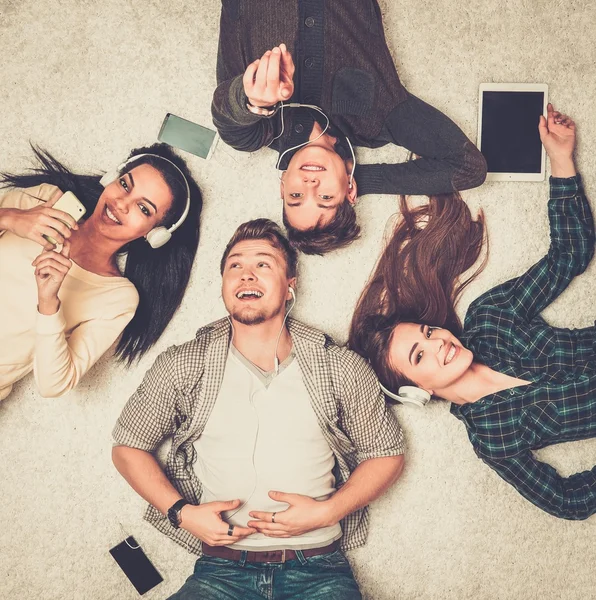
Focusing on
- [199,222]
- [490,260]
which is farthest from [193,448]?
[490,260]

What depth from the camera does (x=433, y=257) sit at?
2117 millimetres

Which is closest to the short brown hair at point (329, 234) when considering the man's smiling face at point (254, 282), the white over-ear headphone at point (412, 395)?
the man's smiling face at point (254, 282)

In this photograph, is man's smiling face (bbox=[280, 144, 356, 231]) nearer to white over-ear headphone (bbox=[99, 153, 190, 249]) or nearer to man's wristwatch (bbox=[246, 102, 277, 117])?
man's wristwatch (bbox=[246, 102, 277, 117])

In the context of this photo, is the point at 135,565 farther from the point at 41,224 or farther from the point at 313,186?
the point at 313,186

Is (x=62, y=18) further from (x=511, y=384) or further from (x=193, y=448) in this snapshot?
(x=511, y=384)

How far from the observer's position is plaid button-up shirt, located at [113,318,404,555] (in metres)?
1.89

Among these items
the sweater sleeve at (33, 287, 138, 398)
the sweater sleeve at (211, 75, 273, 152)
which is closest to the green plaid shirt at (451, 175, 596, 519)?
the sweater sleeve at (211, 75, 273, 152)

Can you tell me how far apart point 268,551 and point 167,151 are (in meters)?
1.37

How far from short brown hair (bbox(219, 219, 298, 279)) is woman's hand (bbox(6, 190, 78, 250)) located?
0.50 m

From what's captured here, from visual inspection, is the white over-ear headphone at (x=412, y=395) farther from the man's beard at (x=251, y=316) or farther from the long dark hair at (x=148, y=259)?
the long dark hair at (x=148, y=259)

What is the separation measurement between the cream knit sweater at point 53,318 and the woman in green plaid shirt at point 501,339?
32.8 inches

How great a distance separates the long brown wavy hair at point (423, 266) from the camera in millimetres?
2107

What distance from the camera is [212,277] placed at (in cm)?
213

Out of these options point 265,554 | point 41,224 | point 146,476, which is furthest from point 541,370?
point 41,224
